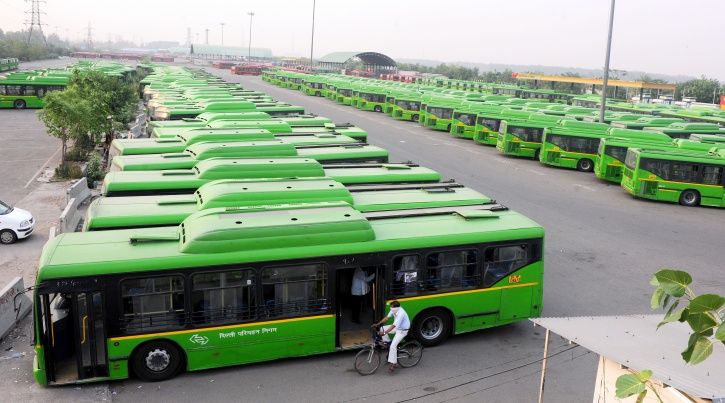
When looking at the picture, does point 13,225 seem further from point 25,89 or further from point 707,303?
point 25,89

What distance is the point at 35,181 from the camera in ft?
76.3

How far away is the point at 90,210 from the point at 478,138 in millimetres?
27938

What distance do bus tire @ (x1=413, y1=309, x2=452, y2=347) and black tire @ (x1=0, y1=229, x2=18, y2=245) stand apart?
36.2 ft

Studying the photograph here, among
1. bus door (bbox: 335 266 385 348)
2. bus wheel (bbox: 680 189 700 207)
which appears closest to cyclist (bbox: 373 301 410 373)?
bus door (bbox: 335 266 385 348)

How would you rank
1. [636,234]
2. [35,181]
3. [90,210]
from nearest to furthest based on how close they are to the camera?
[90,210], [636,234], [35,181]

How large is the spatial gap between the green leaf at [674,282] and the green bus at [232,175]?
11.6 meters

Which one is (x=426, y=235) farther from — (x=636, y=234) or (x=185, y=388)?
(x=636, y=234)

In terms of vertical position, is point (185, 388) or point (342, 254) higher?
point (342, 254)

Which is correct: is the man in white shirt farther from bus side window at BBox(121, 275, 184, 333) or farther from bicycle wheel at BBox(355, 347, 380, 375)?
bus side window at BBox(121, 275, 184, 333)

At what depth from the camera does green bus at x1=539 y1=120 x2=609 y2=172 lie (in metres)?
29.6

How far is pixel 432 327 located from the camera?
10828 mm

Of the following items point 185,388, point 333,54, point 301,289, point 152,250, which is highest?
point 333,54

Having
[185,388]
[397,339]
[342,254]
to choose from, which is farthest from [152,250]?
[397,339]

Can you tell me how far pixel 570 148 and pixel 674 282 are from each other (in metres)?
27.4
